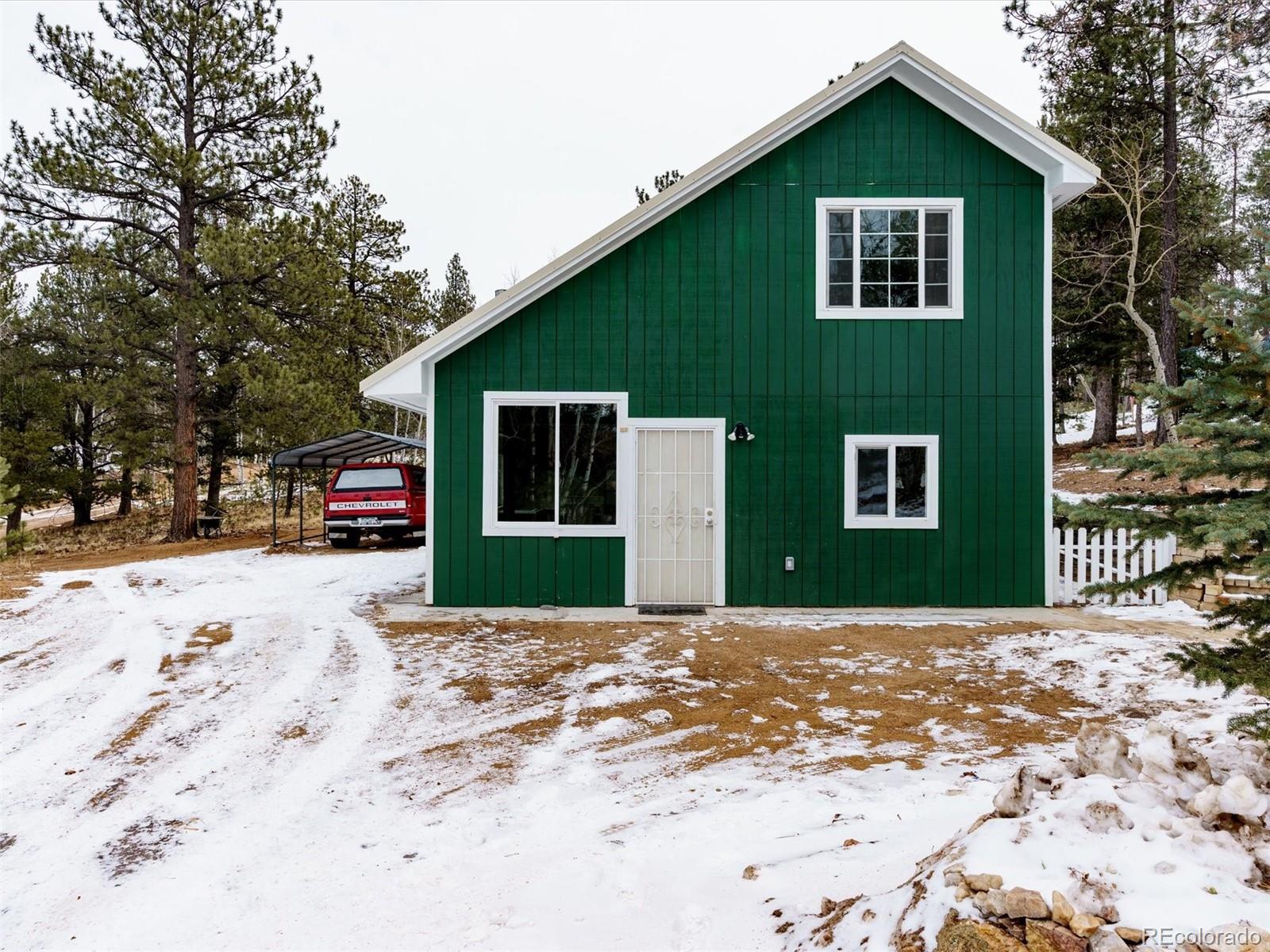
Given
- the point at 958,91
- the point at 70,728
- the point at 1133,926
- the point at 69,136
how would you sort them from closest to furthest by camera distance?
the point at 1133,926
the point at 70,728
the point at 958,91
the point at 69,136

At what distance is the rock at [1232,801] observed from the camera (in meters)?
2.35

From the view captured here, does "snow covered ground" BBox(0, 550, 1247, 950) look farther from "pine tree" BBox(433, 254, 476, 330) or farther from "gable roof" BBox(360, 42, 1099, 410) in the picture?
"pine tree" BBox(433, 254, 476, 330)

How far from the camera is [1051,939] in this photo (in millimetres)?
1979

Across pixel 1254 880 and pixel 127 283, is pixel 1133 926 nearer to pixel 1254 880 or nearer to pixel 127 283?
pixel 1254 880

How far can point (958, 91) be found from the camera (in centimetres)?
841

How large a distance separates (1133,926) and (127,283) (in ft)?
60.8

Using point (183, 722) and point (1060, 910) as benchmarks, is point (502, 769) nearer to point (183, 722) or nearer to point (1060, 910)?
point (183, 722)

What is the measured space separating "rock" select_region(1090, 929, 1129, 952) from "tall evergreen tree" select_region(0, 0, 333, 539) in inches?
677

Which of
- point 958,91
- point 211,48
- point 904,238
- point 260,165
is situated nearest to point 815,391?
point 904,238

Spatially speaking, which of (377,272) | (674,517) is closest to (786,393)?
(674,517)

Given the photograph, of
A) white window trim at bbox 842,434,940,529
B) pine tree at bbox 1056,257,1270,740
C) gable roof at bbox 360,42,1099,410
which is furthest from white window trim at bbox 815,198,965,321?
pine tree at bbox 1056,257,1270,740

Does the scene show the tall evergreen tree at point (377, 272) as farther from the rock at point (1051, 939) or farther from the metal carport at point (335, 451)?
the rock at point (1051, 939)

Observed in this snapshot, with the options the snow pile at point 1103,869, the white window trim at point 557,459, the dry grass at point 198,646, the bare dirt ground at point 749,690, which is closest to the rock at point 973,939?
the snow pile at point 1103,869

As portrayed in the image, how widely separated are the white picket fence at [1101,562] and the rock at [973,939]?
7646 millimetres
